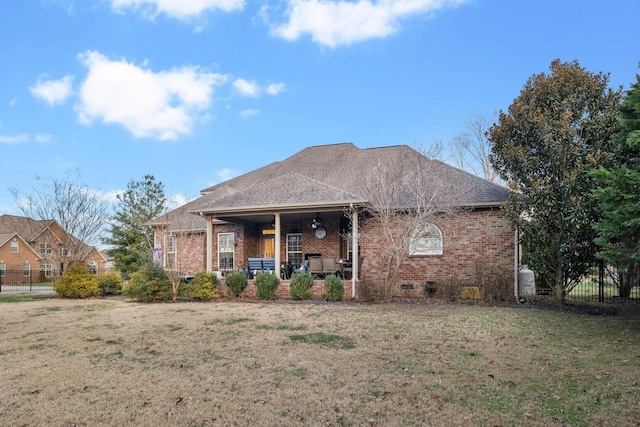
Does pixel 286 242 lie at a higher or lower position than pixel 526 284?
higher

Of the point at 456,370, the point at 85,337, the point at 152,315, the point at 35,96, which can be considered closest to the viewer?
the point at 456,370

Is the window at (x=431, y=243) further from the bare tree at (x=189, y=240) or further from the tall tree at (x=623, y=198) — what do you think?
the bare tree at (x=189, y=240)

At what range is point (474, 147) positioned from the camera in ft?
90.2

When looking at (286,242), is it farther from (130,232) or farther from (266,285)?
(130,232)

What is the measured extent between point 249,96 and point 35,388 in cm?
1657

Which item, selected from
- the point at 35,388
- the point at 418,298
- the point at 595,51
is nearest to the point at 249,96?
the point at 418,298

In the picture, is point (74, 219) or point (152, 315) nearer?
point (152, 315)

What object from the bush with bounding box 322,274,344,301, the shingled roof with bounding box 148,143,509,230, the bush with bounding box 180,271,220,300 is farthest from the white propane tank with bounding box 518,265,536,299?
the bush with bounding box 180,271,220,300

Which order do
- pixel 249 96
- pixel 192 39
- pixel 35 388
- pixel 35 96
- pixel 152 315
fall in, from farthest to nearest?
pixel 249 96, pixel 35 96, pixel 192 39, pixel 152 315, pixel 35 388

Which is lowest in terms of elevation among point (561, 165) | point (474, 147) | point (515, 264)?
point (515, 264)

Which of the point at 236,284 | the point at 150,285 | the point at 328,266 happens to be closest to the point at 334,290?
the point at 328,266

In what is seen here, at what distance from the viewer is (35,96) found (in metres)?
17.8

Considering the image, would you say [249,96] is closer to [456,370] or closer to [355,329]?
[355,329]

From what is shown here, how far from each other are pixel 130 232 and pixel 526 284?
22779 mm
